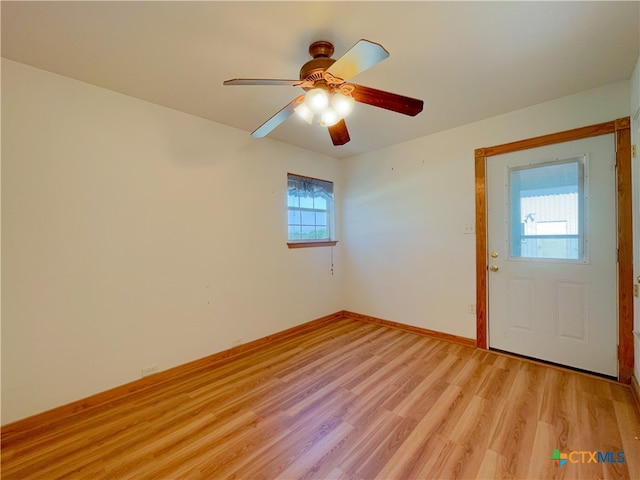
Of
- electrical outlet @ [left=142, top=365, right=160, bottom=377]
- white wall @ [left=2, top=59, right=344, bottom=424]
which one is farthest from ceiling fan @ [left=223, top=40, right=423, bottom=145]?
electrical outlet @ [left=142, top=365, right=160, bottom=377]

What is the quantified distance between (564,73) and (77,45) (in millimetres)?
3368

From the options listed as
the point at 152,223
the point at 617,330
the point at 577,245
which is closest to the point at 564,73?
the point at 577,245

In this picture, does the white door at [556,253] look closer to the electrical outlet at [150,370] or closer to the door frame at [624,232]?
the door frame at [624,232]

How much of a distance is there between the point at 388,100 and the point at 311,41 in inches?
23.9

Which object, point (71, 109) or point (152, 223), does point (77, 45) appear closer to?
point (71, 109)

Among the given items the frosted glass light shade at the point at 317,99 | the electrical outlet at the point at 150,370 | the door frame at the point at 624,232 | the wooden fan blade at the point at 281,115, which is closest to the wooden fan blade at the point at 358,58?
the frosted glass light shade at the point at 317,99

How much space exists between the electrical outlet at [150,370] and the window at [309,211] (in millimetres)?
1850

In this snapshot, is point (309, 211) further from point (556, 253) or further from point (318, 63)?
point (556, 253)

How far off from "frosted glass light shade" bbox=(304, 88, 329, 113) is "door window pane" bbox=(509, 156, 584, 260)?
7.37ft

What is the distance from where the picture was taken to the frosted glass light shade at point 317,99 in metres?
1.53

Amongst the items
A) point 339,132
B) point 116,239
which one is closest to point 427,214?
point 339,132

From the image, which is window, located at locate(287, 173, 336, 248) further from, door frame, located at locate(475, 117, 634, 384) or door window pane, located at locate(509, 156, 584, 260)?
door frame, located at locate(475, 117, 634, 384)

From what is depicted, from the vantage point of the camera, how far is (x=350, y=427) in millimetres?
1781

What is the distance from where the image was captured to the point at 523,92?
7.63 ft
